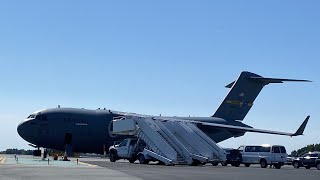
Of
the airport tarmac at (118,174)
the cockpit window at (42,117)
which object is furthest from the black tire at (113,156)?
the airport tarmac at (118,174)

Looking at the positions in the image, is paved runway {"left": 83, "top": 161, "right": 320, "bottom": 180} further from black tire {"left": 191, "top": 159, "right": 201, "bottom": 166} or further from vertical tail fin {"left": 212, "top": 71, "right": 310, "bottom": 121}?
vertical tail fin {"left": 212, "top": 71, "right": 310, "bottom": 121}

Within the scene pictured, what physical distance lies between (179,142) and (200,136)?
9.41ft

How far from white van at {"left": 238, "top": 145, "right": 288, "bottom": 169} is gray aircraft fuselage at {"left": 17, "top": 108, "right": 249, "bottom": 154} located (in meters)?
10.6

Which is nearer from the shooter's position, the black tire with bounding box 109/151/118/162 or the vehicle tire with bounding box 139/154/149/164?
the vehicle tire with bounding box 139/154/149/164

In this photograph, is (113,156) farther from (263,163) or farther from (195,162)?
(263,163)

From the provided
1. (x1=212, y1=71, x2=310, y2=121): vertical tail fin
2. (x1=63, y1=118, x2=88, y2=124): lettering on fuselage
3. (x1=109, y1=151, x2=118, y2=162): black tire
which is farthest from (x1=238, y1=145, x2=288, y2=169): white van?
(x1=63, y1=118, x2=88, y2=124): lettering on fuselage

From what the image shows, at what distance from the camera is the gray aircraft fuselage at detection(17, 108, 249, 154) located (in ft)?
159

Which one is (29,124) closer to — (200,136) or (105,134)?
(105,134)

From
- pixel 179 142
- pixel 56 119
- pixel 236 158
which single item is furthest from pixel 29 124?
pixel 236 158

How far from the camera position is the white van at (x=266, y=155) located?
43031mm

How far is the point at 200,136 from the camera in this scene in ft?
148

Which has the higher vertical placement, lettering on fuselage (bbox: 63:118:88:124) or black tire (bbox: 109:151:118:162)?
lettering on fuselage (bbox: 63:118:88:124)

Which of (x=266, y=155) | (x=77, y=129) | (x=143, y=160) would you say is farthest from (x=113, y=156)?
(x=266, y=155)

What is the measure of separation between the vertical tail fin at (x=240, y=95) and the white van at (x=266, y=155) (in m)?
13.1
